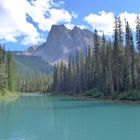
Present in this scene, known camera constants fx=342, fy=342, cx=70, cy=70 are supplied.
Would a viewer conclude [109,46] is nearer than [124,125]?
No

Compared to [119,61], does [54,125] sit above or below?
below

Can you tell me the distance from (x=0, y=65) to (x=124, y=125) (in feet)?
252

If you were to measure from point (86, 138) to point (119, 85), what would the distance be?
193 feet

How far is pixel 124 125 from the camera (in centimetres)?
3544

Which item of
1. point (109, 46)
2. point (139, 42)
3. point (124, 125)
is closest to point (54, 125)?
point (124, 125)

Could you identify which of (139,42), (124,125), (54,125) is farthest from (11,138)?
(139,42)

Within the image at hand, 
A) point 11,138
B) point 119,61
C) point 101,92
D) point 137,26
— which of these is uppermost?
point 137,26

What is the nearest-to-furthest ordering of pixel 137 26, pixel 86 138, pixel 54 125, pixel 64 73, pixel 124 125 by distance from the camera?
pixel 86 138, pixel 124 125, pixel 54 125, pixel 137 26, pixel 64 73

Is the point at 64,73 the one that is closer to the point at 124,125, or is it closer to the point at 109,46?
the point at 109,46

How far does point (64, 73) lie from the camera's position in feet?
557

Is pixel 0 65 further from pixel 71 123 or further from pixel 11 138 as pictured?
pixel 11 138

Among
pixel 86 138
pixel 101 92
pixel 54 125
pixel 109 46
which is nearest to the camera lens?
pixel 86 138

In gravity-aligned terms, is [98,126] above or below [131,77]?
below

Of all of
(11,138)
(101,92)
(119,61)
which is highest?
(119,61)
